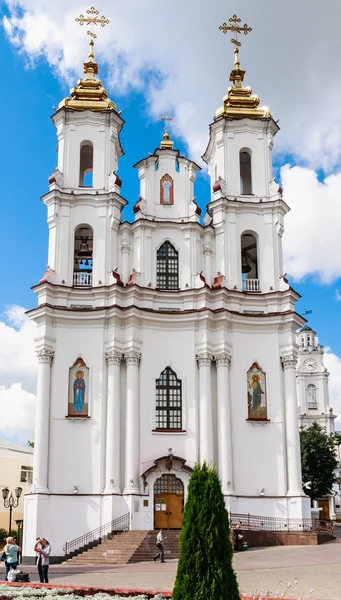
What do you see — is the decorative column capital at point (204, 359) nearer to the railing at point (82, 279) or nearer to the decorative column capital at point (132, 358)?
the decorative column capital at point (132, 358)

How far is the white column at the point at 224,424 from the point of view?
29766mm

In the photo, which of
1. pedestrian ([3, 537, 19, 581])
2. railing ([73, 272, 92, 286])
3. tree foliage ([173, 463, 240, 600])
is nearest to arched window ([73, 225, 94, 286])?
railing ([73, 272, 92, 286])

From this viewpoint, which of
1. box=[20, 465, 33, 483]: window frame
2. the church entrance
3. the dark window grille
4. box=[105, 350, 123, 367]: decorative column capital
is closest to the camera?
the church entrance

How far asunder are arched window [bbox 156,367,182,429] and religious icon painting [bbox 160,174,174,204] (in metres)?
8.51

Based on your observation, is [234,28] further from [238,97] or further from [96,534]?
[96,534]

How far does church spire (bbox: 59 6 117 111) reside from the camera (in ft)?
116

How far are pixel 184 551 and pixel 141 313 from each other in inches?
899

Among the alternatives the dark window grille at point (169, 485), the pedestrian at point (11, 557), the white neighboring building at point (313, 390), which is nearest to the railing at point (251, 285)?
the dark window grille at point (169, 485)

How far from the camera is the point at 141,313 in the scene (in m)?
31.6

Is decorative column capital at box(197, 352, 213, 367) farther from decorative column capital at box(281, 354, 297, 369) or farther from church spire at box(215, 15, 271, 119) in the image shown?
church spire at box(215, 15, 271, 119)

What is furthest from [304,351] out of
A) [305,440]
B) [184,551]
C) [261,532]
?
[184,551]

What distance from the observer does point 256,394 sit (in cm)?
3156

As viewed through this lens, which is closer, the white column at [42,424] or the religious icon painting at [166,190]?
the white column at [42,424]

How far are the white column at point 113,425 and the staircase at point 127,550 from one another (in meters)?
2.25
